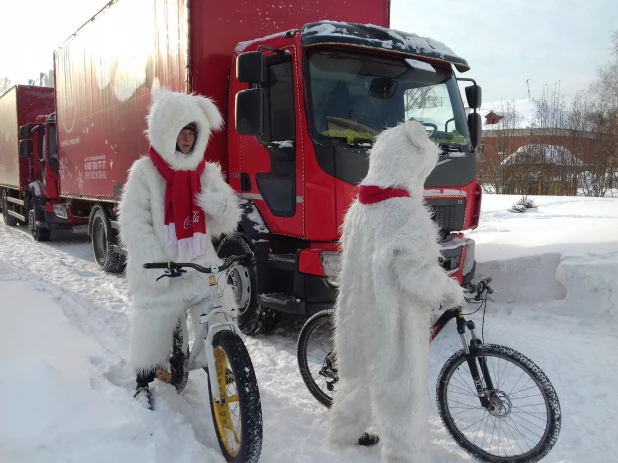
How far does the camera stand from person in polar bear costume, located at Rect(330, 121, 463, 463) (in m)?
2.33

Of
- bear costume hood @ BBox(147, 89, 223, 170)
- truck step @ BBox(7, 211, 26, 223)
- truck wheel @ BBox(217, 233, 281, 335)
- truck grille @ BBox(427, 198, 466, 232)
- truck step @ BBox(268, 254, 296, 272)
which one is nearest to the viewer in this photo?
bear costume hood @ BBox(147, 89, 223, 170)

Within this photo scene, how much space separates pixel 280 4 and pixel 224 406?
13.4 feet

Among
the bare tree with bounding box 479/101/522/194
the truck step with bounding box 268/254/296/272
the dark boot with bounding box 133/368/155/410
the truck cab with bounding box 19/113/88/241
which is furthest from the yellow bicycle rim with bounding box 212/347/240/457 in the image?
the bare tree with bounding box 479/101/522/194

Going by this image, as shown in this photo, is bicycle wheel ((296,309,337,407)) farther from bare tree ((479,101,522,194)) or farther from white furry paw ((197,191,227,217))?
bare tree ((479,101,522,194))

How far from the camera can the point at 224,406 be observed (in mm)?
2727

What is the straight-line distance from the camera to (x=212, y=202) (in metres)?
2.97

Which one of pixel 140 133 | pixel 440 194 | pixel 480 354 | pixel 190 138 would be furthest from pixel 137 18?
pixel 480 354

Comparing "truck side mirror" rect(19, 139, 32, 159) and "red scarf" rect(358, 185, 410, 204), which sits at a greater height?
"truck side mirror" rect(19, 139, 32, 159)

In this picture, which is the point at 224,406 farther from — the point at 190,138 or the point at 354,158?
the point at 354,158

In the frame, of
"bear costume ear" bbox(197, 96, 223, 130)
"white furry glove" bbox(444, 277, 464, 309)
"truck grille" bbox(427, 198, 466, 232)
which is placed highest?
"bear costume ear" bbox(197, 96, 223, 130)

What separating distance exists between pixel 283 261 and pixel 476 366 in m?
2.00

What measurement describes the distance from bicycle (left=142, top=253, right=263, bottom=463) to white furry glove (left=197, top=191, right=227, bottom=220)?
0.37 meters

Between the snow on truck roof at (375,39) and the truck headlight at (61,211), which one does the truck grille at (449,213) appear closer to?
the snow on truck roof at (375,39)

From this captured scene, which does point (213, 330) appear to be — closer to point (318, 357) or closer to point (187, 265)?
point (187, 265)
